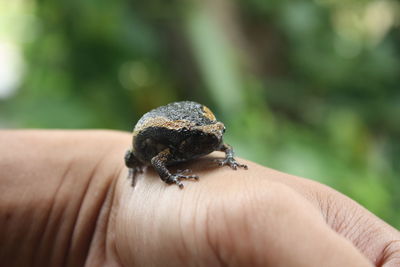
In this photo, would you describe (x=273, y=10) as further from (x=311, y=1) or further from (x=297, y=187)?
(x=297, y=187)

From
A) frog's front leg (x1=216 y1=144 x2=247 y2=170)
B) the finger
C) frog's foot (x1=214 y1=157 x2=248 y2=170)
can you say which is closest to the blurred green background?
frog's front leg (x1=216 y1=144 x2=247 y2=170)

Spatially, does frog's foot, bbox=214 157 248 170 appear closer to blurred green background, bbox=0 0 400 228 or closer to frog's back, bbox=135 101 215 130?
frog's back, bbox=135 101 215 130

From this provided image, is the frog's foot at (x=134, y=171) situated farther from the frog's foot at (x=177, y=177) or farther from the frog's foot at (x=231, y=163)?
the frog's foot at (x=231, y=163)

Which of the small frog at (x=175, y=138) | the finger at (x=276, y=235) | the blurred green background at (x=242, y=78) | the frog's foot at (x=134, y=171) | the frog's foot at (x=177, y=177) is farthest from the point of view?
the blurred green background at (x=242, y=78)

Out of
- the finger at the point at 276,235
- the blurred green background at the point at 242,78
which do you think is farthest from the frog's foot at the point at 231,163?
the blurred green background at the point at 242,78

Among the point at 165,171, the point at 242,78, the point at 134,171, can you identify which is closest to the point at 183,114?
the point at 165,171

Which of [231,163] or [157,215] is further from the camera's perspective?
[231,163]

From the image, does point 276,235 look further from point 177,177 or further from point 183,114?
point 183,114
